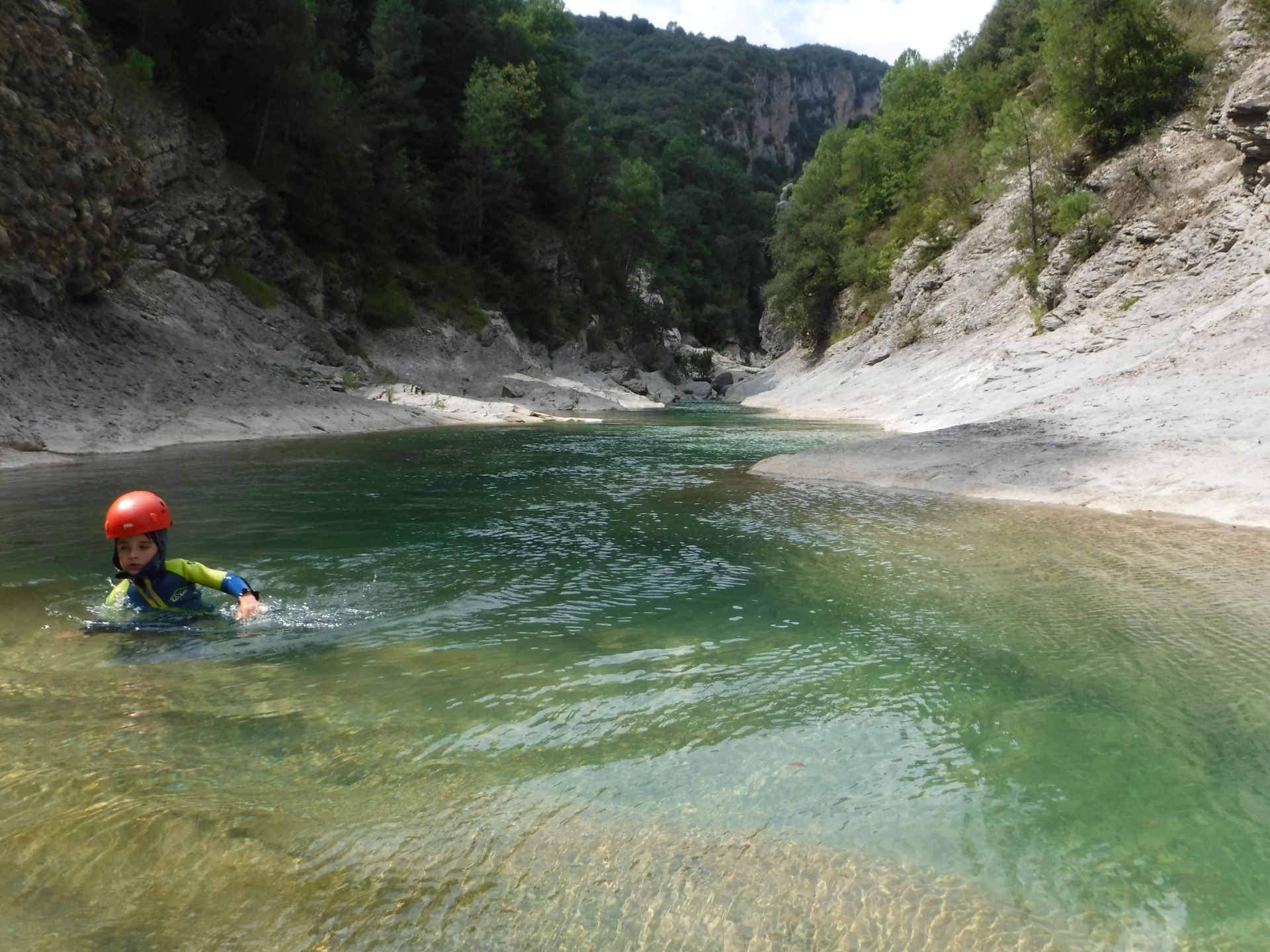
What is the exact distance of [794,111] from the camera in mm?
152500

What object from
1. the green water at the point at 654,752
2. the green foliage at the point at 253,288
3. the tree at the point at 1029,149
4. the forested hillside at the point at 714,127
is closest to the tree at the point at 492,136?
the forested hillside at the point at 714,127

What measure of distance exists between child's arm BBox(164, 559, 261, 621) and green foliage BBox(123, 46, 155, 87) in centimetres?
2774

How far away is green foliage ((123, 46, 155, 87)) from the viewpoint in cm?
2764

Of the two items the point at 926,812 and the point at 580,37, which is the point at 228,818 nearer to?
the point at 926,812

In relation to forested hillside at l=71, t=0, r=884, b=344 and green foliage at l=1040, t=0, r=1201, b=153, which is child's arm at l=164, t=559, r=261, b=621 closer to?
forested hillside at l=71, t=0, r=884, b=344

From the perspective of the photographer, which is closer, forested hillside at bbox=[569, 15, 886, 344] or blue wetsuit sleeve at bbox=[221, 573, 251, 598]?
blue wetsuit sleeve at bbox=[221, 573, 251, 598]

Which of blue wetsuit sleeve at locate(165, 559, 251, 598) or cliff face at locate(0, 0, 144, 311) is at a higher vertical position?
cliff face at locate(0, 0, 144, 311)

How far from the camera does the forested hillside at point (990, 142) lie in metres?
28.6

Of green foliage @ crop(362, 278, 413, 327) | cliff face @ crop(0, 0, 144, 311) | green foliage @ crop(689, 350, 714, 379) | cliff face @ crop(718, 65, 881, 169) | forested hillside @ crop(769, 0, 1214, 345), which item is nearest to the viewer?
cliff face @ crop(0, 0, 144, 311)

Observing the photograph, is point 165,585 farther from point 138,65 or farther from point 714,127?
point 714,127

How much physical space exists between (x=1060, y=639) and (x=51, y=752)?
239 inches

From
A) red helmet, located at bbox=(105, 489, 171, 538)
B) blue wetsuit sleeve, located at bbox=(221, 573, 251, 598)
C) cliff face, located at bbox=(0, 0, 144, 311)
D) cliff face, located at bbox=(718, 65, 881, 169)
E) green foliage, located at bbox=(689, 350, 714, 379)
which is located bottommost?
green foliage, located at bbox=(689, 350, 714, 379)

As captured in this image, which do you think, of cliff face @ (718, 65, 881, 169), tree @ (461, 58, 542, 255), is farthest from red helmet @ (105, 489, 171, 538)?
cliff face @ (718, 65, 881, 169)

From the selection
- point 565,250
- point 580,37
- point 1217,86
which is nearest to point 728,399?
point 565,250
